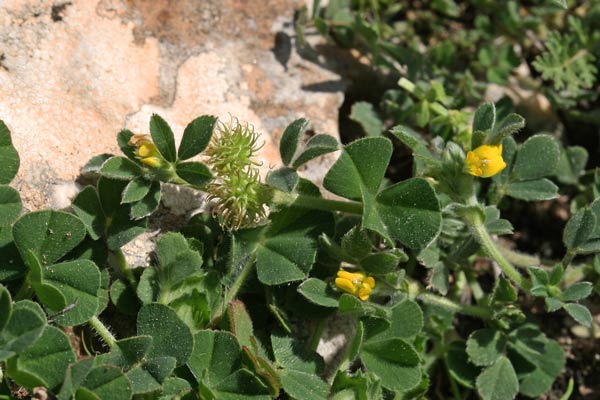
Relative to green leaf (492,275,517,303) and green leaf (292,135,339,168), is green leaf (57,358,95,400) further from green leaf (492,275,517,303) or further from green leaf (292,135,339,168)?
green leaf (492,275,517,303)

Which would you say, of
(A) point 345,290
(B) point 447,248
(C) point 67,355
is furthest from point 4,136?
(B) point 447,248

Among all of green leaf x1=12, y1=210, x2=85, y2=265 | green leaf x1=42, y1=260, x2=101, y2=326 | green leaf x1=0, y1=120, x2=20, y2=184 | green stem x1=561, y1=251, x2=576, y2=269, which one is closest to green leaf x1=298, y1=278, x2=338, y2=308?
green leaf x1=42, y1=260, x2=101, y2=326

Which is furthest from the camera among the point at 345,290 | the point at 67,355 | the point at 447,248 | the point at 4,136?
the point at 447,248

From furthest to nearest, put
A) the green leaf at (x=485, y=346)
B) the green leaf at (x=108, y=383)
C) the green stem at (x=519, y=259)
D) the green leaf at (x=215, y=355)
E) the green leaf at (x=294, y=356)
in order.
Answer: the green stem at (x=519, y=259) → the green leaf at (x=485, y=346) → the green leaf at (x=294, y=356) → the green leaf at (x=215, y=355) → the green leaf at (x=108, y=383)

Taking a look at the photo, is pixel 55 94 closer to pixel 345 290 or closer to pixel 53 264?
pixel 53 264

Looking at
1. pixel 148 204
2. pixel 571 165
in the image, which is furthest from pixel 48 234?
pixel 571 165

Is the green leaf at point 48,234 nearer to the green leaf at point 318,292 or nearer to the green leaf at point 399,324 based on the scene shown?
the green leaf at point 318,292

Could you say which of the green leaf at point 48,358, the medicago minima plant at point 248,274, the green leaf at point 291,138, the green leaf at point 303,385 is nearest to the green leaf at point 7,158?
the medicago minima plant at point 248,274

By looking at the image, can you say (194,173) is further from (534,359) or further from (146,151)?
(534,359)
